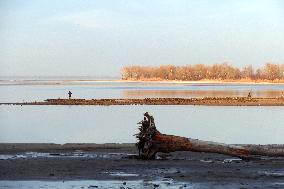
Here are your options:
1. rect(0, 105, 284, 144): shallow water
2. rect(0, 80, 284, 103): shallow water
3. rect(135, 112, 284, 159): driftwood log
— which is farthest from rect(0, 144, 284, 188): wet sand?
rect(0, 80, 284, 103): shallow water

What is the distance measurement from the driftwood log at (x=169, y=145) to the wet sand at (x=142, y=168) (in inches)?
10.5

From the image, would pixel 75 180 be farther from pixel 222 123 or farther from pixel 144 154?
pixel 222 123

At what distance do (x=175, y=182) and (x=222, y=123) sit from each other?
25.9 metres

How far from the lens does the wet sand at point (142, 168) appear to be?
45.1 feet

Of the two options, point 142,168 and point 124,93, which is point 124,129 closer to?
point 142,168

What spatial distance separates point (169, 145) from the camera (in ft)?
57.9

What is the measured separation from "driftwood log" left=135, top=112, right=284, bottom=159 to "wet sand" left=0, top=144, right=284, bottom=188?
0.87ft

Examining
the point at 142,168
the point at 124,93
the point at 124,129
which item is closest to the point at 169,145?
the point at 142,168

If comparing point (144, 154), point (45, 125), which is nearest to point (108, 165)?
point (144, 154)

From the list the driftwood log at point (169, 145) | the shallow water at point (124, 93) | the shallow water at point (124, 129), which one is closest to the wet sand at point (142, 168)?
the driftwood log at point (169, 145)

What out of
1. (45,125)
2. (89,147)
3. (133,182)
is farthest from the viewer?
(45,125)

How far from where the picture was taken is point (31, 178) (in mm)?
14141

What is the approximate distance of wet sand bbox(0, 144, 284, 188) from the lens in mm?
13734

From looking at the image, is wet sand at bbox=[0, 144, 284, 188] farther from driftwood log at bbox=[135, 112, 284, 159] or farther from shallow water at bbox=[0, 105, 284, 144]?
shallow water at bbox=[0, 105, 284, 144]
